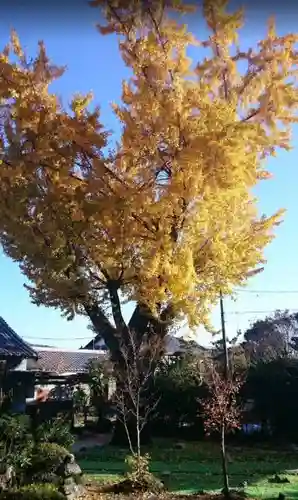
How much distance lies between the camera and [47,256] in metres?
8.67

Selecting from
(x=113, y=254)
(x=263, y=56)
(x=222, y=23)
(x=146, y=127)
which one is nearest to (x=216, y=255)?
(x=113, y=254)

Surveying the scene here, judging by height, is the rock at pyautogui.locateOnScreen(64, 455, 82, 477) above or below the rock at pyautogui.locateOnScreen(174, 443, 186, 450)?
above

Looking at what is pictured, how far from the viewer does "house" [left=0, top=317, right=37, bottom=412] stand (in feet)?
47.2

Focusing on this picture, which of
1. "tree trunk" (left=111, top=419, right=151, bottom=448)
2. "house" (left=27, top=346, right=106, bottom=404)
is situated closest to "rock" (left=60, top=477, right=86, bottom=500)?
"tree trunk" (left=111, top=419, right=151, bottom=448)

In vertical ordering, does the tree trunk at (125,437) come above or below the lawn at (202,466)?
above

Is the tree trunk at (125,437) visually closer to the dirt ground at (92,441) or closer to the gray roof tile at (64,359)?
the dirt ground at (92,441)

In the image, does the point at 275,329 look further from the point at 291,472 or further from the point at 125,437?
the point at 291,472

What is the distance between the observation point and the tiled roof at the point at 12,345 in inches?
566

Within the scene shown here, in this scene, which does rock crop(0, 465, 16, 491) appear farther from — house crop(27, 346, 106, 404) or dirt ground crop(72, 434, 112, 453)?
house crop(27, 346, 106, 404)

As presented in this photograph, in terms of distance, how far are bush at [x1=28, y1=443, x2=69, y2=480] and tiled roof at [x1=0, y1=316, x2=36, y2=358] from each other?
812 cm

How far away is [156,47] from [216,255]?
3.36 m

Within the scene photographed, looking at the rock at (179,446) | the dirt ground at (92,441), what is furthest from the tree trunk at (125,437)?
the dirt ground at (92,441)

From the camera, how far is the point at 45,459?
6387mm

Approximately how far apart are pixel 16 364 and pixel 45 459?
9.04m
